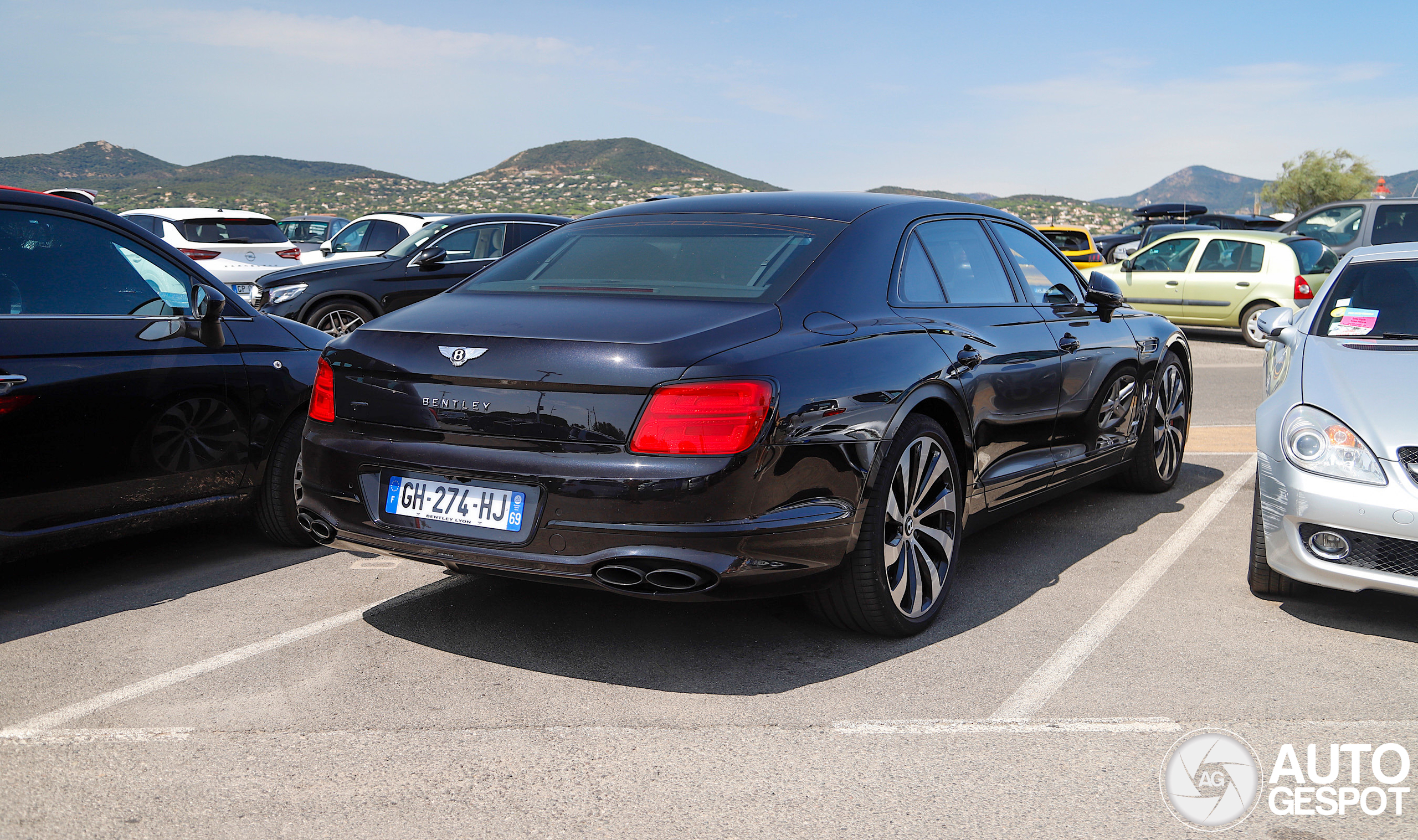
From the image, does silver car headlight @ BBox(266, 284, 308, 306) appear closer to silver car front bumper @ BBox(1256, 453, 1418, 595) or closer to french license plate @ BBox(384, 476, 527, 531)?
french license plate @ BBox(384, 476, 527, 531)

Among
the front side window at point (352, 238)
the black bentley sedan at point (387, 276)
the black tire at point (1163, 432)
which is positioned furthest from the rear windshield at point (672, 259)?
the front side window at point (352, 238)

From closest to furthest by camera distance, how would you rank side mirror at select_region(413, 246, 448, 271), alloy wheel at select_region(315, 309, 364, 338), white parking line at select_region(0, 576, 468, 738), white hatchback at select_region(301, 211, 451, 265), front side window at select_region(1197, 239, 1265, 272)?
white parking line at select_region(0, 576, 468, 738), side mirror at select_region(413, 246, 448, 271), alloy wheel at select_region(315, 309, 364, 338), white hatchback at select_region(301, 211, 451, 265), front side window at select_region(1197, 239, 1265, 272)

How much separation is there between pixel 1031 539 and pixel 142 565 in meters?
4.09

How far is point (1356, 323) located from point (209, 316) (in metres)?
5.04

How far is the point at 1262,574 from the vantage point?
14.4ft

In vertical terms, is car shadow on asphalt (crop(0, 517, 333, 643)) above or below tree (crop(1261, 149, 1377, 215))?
below

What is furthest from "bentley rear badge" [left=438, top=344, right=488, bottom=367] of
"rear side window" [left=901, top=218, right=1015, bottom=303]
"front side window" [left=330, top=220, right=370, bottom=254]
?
"front side window" [left=330, top=220, right=370, bottom=254]

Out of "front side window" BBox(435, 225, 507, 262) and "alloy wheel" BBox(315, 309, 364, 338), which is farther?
"front side window" BBox(435, 225, 507, 262)

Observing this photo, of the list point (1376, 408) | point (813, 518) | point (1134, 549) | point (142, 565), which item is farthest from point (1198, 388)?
point (142, 565)

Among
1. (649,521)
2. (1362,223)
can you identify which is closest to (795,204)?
(649,521)

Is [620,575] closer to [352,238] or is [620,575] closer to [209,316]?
[209,316]

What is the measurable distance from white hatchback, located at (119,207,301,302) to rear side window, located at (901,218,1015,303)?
35.7ft

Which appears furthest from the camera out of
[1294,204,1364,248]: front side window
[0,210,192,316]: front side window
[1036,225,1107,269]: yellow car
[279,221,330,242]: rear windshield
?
[279,221,330,242]: rear windshield

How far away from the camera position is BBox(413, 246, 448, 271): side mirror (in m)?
9.41
